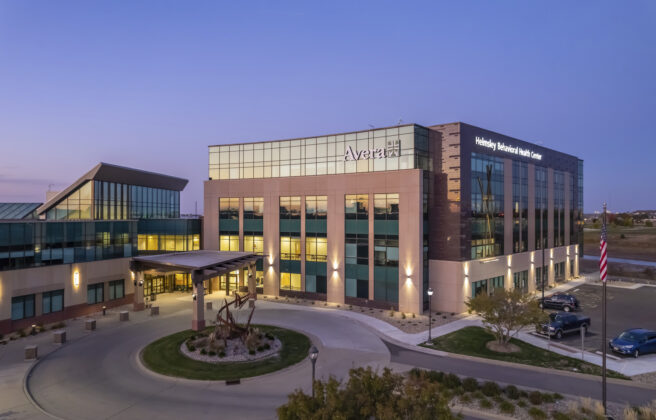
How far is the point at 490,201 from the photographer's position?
45.7m

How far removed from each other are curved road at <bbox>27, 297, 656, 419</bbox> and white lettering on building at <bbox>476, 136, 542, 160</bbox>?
84.5 feet

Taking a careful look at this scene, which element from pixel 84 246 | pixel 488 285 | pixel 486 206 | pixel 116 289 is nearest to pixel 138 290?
pixel 116 289

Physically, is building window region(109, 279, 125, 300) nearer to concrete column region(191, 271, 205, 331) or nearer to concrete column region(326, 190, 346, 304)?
concrete column region(191, 271, 205, 331)

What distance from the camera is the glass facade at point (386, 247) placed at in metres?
41.9

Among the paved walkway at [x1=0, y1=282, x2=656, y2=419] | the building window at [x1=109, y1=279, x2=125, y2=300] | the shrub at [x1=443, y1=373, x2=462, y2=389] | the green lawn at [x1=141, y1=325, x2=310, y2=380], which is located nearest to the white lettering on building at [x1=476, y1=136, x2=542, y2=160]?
the paved walkway at [x1=0, y1=282, x2=656, y2=419]

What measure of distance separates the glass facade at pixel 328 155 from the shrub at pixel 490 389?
81.6 feet

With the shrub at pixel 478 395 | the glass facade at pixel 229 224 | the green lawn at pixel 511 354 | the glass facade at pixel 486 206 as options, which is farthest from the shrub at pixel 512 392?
the glass facade at pixel 229 224

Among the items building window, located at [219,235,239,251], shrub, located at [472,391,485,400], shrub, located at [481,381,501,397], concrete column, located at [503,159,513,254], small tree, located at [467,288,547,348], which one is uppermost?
concrete column, located at [503,159,513,254]

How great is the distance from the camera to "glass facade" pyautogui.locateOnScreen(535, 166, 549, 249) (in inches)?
2165

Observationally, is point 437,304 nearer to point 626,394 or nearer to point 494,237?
point 494,237

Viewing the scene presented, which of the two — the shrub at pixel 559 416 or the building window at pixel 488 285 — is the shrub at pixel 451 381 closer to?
the shrub at pixel 559 416

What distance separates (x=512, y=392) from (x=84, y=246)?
39.9 meters

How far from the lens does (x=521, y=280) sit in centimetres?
5100

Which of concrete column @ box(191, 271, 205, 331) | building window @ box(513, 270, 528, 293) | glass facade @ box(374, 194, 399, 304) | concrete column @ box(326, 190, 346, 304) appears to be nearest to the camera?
concrete column @ box(191, 271, 205, 331)
